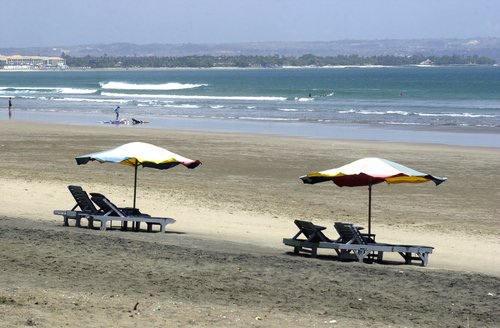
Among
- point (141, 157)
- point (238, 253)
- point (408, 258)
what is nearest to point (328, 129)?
point (141, 157)

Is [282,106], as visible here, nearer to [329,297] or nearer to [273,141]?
[273,141]

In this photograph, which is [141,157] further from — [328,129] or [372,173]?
[328,129]

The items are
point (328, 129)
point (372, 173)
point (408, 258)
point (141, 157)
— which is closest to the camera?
point (372, 173)

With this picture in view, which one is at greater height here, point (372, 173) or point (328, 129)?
point (372, 173)

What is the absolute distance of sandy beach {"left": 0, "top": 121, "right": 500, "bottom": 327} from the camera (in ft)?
33.9

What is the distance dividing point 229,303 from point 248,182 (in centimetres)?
1375

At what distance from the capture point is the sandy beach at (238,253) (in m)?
10.3

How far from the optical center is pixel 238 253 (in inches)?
548

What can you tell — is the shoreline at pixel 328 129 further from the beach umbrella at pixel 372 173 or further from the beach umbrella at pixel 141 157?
the beach umbrella at pixel 372 173

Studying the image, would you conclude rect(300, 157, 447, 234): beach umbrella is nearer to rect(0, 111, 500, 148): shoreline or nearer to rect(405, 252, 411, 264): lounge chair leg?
rect(405, 252, 411, 264): lounge chair leg

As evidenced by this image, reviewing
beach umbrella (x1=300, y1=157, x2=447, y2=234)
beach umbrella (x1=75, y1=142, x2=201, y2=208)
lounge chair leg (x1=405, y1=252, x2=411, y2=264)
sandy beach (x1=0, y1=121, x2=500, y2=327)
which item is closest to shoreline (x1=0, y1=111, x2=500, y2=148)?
sandy beach (x1=0, y1=121, x2=500, y2=327)

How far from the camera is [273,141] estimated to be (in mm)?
37531

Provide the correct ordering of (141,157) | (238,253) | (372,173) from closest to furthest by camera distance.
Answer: (238,253) < (372,173) < (141,157)

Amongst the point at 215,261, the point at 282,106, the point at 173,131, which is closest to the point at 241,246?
the point at 215,261
